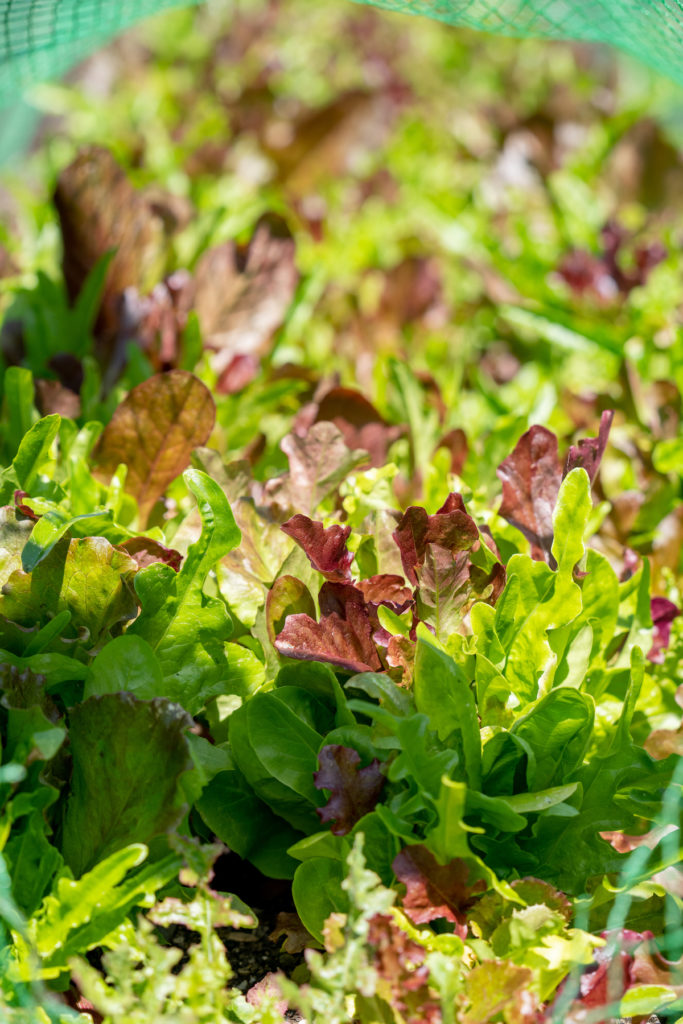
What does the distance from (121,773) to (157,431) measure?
655mm

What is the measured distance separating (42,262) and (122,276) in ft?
1.67

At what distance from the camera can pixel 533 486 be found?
147 centimetres

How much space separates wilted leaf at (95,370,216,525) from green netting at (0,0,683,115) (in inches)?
29.5

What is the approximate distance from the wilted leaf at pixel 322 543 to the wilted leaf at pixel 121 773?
292 millimetres

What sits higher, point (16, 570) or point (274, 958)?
point (16, 570)

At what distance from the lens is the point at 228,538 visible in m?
1.26

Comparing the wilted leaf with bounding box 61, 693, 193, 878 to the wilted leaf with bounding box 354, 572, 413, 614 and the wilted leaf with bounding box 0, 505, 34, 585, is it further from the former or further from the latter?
the wilted leaf with bounding box 354, 572, 413, 614

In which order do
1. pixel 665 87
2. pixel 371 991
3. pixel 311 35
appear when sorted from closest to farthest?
pixel 371 991, pixel 665 87, pixel 311 35

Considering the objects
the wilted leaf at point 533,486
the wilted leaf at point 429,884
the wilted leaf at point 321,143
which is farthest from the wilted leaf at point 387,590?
the wilted leaf at point 321,143

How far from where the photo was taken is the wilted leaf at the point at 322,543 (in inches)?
50.2

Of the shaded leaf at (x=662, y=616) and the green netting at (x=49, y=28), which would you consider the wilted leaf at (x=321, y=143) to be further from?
the shaded leaf at (x=662, y=616)

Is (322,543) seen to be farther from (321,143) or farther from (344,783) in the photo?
(321,143)

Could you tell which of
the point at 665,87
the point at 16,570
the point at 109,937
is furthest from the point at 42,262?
the point at 665,87

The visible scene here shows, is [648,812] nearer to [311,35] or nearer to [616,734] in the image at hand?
[616,734]
